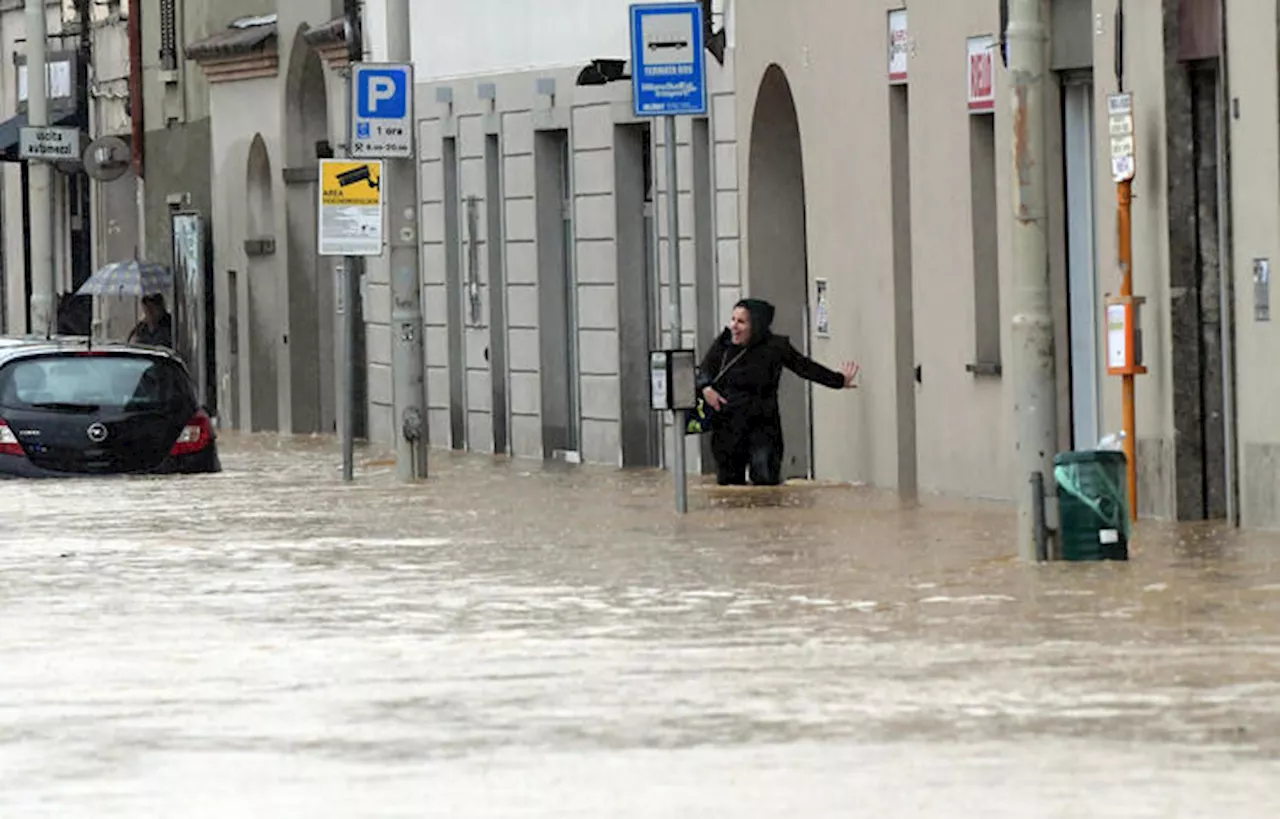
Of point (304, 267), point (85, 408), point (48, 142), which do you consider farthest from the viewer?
point (48, 142)

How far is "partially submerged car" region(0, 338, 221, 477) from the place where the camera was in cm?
2997

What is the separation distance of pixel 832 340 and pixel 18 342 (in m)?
6.95

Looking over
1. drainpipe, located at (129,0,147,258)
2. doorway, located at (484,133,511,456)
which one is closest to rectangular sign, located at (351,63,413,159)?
doorway, located at (484,133,511,456)

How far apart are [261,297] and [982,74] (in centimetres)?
2326

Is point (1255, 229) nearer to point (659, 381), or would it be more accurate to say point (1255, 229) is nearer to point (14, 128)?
point (659, 381)

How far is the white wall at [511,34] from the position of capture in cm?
3497

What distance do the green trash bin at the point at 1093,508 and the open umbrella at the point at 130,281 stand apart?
94.7 ft

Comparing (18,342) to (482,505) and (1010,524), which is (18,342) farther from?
(1010,524)

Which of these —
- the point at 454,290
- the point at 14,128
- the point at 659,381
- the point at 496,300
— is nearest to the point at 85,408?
the point at 659,381

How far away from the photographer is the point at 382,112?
31.1 meters

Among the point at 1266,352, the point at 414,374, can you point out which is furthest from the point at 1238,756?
the point at 414,374

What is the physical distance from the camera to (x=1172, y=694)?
13.2 metres

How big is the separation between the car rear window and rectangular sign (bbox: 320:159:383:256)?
1.78 meters

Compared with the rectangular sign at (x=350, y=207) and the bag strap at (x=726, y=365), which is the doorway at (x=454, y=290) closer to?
the rectangular sign at (x=350, y=207)
